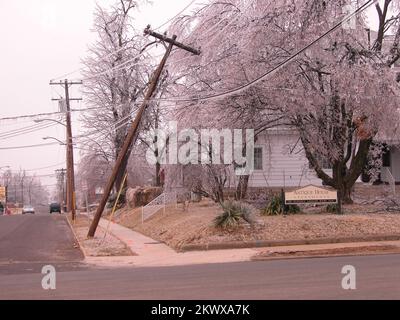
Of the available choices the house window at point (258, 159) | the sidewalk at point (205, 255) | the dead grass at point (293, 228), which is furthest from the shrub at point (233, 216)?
the house window at point (258, 159)

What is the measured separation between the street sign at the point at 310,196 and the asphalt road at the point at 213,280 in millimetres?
5515

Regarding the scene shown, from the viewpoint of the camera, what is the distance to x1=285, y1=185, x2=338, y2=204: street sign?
2003 centimetres

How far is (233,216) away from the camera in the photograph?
715 inches

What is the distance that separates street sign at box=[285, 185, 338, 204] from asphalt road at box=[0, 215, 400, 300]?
217 inches

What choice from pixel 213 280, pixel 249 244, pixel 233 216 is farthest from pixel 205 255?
pixel 213 280

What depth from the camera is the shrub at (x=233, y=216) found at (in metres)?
18.0

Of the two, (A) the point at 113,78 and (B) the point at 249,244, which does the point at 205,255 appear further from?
(A) the point at 113,78

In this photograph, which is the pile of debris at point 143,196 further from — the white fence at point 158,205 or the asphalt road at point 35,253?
the asphalt road at point 35,253

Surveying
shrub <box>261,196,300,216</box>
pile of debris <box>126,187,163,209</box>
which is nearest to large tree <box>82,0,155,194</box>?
pile of debris <box>126,187,163,209</box>

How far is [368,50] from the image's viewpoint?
2081 centimetres

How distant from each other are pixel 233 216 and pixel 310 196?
349 centimetres
